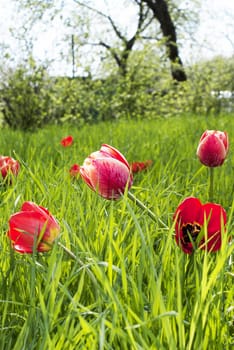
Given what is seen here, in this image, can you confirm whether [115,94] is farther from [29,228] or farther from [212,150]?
[29,228]

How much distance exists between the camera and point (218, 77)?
9.82 metres

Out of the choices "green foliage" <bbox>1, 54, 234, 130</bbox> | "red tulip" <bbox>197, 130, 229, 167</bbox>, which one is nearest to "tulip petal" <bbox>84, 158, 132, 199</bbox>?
"red tulip" <bbox>197, 130, 229, 167</bbox>

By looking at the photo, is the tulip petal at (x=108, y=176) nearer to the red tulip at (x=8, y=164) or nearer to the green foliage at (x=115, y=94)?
the red tulip at (x=8, y=164)

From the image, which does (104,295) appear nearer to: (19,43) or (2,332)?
(2,332)

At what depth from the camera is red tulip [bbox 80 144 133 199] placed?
917 millimetres

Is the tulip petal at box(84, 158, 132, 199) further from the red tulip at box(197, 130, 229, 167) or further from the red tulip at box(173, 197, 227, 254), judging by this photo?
the red tulip at box(197, 130, 229, 167)

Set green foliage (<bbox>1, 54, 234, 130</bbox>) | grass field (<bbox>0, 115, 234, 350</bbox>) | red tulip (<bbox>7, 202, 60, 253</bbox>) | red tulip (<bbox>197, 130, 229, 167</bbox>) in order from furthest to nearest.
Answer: green foliage (<bbox>1, 54, 234, 130</bbox>), red tulip (<bbox>197, 130, 229, 167</bbox>), red tulip (<bbox>7, 202, 60, 253</bbox>), grass field (<bbox>0, 115, 234, 350</bbox>)

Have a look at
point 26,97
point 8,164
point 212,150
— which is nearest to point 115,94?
point 26,97

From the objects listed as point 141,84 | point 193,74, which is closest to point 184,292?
point 141,84

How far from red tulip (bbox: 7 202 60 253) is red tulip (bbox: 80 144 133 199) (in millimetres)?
126

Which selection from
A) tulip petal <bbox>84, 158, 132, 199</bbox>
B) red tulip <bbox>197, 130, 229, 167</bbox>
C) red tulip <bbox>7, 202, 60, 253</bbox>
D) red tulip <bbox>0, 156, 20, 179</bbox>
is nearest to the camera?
red tulip <bbox>7, 202, 60, 253</bbox>

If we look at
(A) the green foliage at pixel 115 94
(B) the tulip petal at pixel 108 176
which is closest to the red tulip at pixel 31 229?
(B) the tulip petal at pixel 108 176

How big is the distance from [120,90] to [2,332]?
24.8 feet

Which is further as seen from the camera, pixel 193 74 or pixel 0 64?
pixel 193 74
